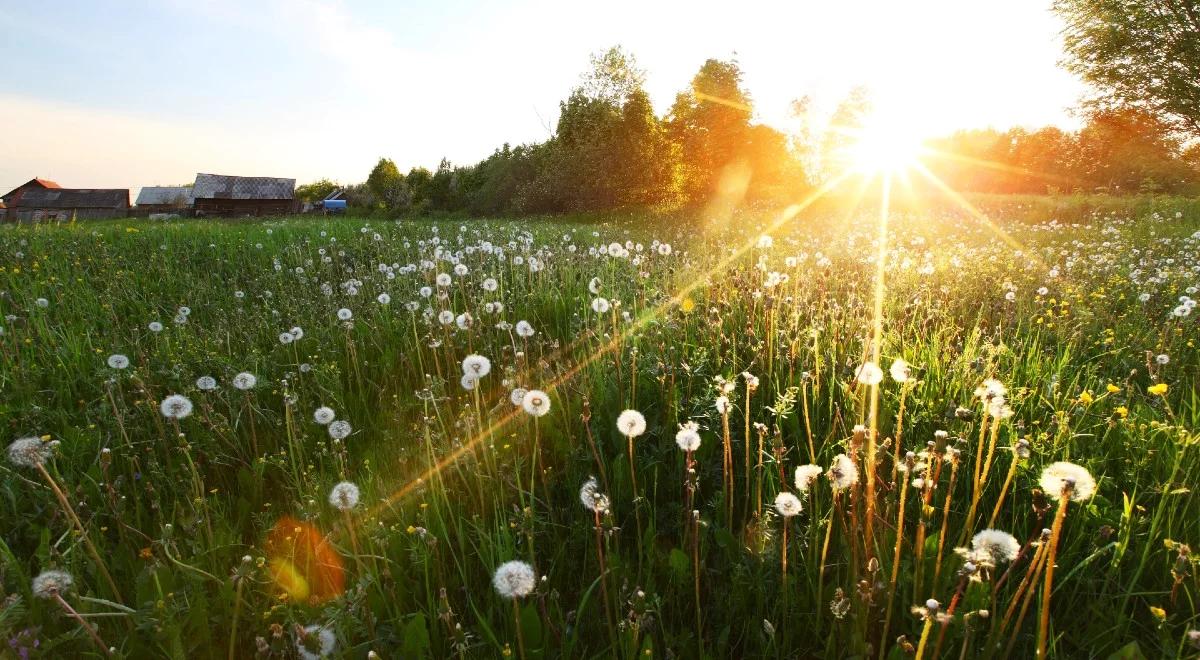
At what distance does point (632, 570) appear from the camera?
1.77 metres

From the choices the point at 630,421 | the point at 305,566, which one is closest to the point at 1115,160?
the point at 630,421

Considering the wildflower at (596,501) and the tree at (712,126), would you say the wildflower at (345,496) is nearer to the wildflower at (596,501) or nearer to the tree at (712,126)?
the wildflower at (596,501)

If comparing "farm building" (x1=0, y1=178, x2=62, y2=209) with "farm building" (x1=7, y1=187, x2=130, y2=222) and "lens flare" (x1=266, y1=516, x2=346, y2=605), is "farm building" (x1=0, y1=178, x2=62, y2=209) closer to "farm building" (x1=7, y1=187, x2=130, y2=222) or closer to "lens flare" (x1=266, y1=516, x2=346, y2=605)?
"farm building" (x1=7, y1=187, x2=130, y2=222)

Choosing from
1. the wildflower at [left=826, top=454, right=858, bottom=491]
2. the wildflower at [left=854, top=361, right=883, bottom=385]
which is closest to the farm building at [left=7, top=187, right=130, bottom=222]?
the wildflower at [left=854, top=361, right=883, bottom=385]

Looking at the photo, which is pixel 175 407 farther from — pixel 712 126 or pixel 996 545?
pixel 712 126

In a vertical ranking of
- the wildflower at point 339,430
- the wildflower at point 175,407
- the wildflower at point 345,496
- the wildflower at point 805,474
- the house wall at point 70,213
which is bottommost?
the wildflower at point 339,430

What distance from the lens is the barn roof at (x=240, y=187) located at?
5881 centimetres

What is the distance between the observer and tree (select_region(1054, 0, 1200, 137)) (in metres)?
21.2

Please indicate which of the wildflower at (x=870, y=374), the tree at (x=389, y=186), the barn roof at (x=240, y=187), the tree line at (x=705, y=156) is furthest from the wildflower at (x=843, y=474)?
the barn roof at (x=240, y=187)

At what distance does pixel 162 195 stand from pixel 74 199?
31.8 meters

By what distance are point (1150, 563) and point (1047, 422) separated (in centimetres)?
89

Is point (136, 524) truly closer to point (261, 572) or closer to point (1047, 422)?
point (261, 572)

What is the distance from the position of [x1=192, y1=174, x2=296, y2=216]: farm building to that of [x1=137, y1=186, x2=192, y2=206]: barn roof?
28.8 m

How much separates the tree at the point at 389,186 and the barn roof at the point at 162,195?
41.6 meters
